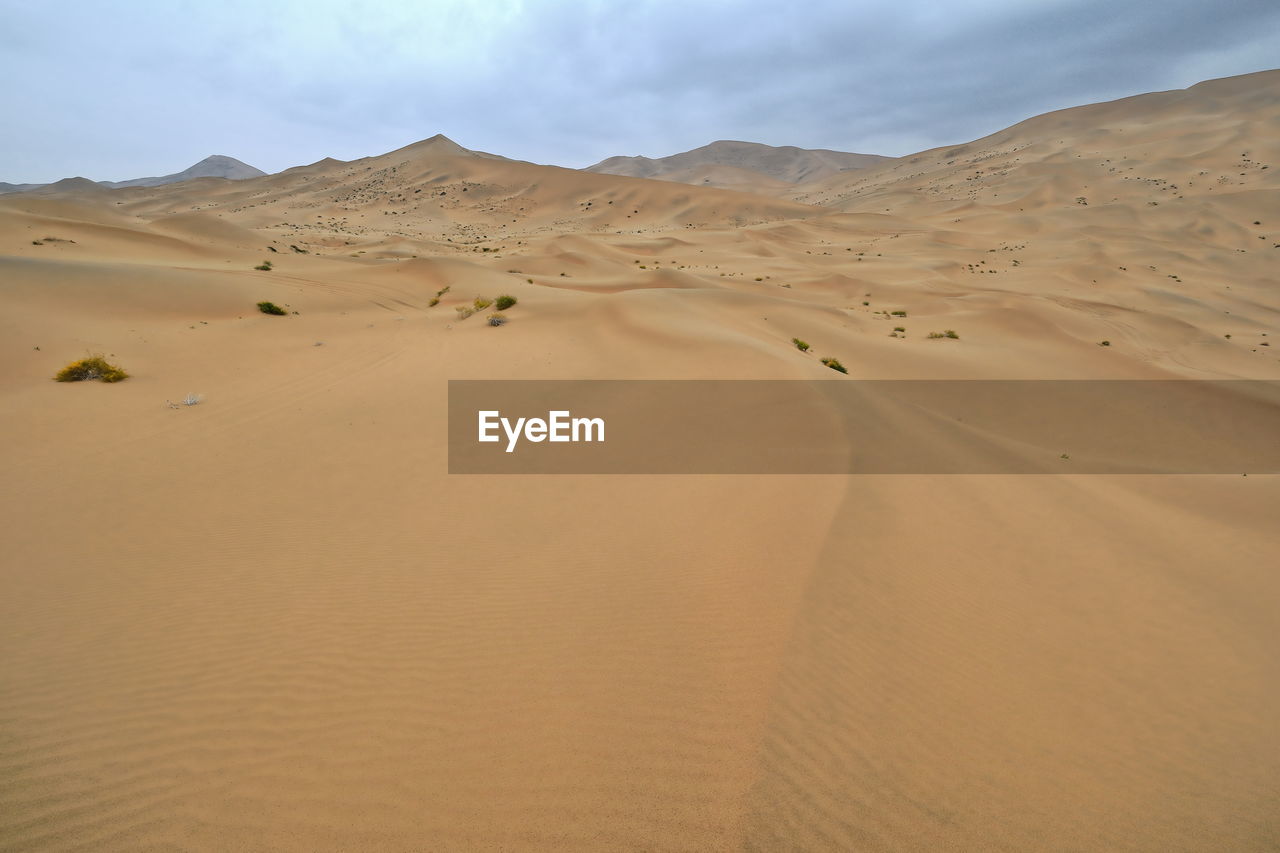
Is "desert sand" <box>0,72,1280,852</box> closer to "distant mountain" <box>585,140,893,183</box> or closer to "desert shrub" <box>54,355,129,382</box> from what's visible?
"desert shrub" <box>54,355,129,382</box>

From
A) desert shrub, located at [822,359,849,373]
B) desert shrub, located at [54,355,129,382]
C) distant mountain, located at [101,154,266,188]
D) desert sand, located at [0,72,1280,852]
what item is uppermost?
distant mountain, located at [101,154,266,188]

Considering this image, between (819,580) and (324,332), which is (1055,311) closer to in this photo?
(819,580)

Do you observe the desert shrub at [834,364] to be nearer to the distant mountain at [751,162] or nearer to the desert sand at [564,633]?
the desert sand at [564,633]

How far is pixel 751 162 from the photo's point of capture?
153125 millimetres

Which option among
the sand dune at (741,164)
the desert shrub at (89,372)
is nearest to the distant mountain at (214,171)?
the sand dune at (741,164)

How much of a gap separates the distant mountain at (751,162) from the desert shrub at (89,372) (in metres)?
138

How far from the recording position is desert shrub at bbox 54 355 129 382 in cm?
855

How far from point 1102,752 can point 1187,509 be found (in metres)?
5.53

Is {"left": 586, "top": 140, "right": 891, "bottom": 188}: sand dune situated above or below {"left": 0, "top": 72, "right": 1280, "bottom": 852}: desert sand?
above

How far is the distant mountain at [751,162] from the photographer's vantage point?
14050 centimetres
